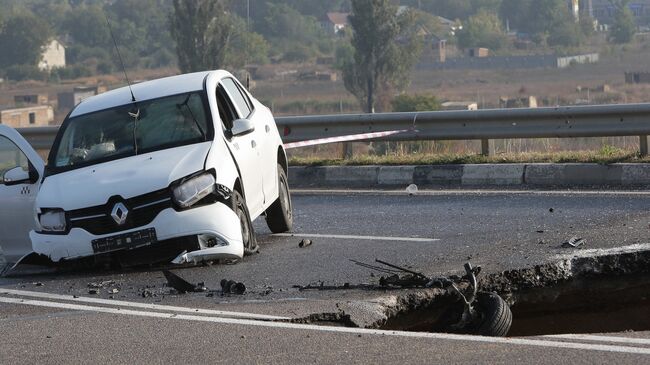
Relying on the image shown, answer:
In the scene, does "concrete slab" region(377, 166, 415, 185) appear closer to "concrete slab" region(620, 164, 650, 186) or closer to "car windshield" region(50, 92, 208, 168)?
"concrete slab" region(620, 164, 650, 186)

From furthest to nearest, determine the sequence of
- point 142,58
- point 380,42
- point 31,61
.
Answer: point 142,58, point 31,61, point 380,42

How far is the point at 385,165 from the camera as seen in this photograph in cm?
1541

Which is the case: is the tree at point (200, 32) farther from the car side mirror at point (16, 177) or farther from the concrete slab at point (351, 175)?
the car side mirror at point (16, 177)

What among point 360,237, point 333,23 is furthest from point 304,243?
point 333,23

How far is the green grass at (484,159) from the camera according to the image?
14.0m

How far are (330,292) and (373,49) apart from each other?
85.8m

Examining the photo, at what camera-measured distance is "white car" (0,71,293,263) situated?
895 centimetres

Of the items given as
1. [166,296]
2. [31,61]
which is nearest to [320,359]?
[166,296]

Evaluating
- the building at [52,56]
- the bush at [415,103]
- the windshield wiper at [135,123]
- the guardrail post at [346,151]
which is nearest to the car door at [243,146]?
the windshield wiper at [135,123]

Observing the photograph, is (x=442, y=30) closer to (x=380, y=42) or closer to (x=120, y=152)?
(x=380, y=42)

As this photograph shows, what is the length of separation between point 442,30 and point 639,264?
155 m

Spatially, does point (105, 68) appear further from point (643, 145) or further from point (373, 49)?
point (643, 145)

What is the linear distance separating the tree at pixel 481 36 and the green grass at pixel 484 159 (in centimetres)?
13507

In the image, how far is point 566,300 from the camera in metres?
8.45
